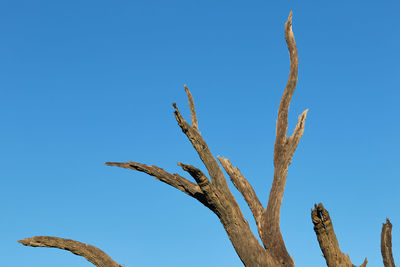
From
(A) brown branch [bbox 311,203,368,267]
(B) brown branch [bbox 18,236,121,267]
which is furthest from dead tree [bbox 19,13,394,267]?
(A) brown branch [bbox 311,203,368,267]

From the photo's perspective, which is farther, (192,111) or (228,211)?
(192,111)

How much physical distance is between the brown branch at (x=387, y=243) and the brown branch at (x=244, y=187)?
7.87ft

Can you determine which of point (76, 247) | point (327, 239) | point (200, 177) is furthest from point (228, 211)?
point (76, 247)

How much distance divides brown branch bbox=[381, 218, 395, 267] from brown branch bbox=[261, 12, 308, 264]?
1900mm

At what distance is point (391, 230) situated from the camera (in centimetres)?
948

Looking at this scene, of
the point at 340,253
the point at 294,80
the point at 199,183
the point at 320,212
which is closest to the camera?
the point at 320,212

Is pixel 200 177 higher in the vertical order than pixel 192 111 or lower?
lower

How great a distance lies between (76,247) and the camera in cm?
877

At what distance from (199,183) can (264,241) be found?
6.63 feet

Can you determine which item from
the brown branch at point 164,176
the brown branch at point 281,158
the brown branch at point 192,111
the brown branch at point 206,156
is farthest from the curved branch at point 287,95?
the brown branch at point 164,176

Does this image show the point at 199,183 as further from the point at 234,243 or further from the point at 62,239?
the point at 62,239

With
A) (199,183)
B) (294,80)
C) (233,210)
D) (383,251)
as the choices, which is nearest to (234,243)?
(233,210)

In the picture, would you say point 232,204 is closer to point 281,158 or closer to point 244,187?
point 244,187

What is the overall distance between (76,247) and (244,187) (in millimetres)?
3570
